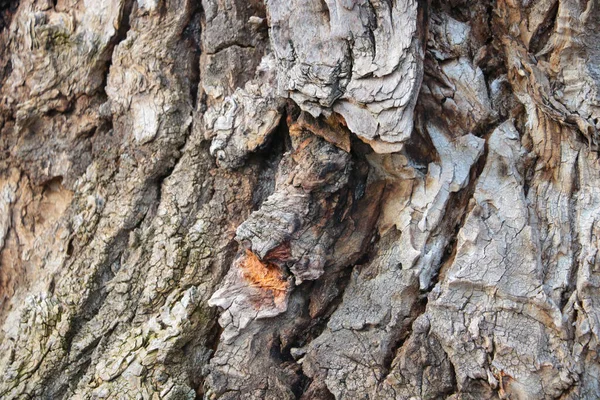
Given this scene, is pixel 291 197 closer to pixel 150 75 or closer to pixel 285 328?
pixel 285 328

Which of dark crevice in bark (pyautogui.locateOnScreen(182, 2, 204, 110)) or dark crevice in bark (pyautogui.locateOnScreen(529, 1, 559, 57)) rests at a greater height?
dark crevice in bark (pyautogui.locateOnScreen(182, 2, 204, 110))

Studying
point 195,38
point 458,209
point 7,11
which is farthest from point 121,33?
point 458,209

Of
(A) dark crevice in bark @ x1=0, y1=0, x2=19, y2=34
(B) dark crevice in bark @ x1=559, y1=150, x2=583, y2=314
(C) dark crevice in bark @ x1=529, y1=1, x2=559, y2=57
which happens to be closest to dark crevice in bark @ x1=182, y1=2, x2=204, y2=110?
(A) dark crevice in bark @ x1=0, y1=0, x2=19, y2=34

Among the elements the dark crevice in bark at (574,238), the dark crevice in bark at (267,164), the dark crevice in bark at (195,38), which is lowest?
the dark crevice in bark at (574,238)

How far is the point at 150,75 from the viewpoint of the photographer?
3490 mm

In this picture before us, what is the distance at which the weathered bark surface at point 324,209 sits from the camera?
2.73 meters

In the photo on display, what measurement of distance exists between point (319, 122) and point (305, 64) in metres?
0.31

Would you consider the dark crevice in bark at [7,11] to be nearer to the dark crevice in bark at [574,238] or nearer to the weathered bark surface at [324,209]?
the weathered bark surface at [324,209]

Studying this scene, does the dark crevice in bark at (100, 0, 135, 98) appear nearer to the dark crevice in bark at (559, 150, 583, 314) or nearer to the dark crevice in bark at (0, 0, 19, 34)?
the dark crevice in bark at (0, 0, 19, 34)

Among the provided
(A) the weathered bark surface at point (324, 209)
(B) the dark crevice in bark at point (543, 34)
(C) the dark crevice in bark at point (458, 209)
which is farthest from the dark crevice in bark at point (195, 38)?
(B) the dark crevice in bark at point (543, 34)

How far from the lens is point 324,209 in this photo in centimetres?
299

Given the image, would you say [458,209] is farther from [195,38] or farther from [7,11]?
[7,11]

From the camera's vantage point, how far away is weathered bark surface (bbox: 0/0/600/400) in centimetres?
273

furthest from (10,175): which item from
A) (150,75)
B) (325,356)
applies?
(325,356)
